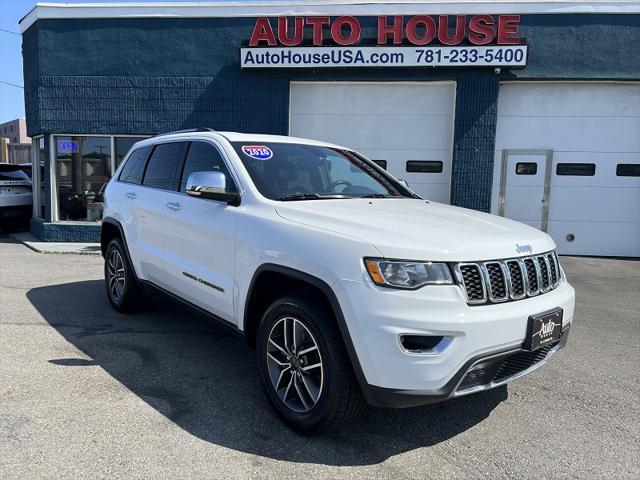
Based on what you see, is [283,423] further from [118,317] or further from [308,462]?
[118,317]

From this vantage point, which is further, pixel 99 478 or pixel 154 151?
pixel 154 151

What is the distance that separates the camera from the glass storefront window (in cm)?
1128

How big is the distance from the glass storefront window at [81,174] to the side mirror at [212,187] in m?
8.70

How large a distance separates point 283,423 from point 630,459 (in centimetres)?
203

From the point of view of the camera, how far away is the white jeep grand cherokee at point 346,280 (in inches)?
102

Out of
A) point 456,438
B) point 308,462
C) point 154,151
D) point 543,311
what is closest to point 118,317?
point 154,151

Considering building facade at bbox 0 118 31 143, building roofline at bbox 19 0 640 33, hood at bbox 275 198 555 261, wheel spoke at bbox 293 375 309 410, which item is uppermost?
building facade at bbox 0 118 31 143

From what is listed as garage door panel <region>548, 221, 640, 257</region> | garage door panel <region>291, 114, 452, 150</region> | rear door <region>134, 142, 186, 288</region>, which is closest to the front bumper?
rear door <region>134, 142, 186, 288</region>

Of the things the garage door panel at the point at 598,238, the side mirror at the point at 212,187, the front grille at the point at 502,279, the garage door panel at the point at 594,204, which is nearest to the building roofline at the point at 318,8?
the garage door panel at the point at 594,204

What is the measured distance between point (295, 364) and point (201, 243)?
4.29ft

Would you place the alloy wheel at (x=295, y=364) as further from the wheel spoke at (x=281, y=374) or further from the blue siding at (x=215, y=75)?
the blue siding at (x=215, y=75)

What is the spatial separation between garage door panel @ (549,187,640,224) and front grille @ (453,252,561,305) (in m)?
8.61

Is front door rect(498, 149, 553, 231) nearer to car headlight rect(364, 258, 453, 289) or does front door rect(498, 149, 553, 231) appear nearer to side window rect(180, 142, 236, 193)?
side window rect(180, 142, 236, 193)

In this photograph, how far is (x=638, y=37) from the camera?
33.4 ft
